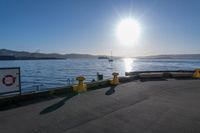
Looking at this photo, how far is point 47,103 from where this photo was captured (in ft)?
25.9

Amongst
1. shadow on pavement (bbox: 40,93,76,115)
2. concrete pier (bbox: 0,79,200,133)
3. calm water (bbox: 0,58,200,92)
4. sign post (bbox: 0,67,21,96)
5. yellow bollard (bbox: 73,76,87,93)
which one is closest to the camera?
concrete pier (bbox: 0,79,200,133)

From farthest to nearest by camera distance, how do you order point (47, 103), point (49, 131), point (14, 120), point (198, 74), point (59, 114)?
1. point (198, 74)
2. point (47, 103)
3. point (59, 114)
4. point (14, 120)
5. point (49, 131)

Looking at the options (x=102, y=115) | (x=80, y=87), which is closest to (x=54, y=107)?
(x=102, y=115)

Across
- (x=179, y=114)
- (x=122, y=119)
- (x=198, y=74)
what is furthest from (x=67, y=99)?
(x=198, y=74)

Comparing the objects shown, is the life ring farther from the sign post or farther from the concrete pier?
the concrete pier

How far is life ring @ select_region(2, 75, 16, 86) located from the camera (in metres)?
7.81

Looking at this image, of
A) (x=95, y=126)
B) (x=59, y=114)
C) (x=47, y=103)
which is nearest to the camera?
(x=95, y=126)

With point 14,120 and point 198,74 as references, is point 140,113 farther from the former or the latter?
point 198,74

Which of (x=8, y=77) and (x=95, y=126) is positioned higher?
(x=8, y=77)

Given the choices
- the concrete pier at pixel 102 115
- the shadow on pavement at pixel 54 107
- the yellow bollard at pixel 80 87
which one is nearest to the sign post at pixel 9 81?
the concrete pier at pixel 102 115

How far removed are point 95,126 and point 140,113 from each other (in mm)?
1954

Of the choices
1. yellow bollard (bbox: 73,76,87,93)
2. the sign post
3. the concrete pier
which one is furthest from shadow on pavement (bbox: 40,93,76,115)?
yellow bollard (bbox: 73,76,87,93)

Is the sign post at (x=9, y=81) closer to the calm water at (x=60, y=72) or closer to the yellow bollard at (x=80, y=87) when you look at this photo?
the yellow bollard at (x=80, y=87)

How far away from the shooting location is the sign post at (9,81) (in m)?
7.72
